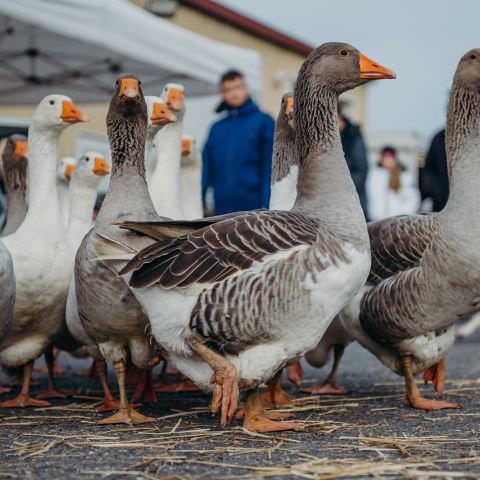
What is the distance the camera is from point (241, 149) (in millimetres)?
8664

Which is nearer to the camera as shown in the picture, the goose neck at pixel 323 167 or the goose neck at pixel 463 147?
the goose neck at pixel 323 167

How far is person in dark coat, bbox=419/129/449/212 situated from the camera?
369 inches

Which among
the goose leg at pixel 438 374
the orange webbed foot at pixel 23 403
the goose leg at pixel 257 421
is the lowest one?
the orange webbed foot at pixel 23 403

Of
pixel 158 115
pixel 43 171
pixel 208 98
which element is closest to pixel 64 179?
pixel 43 171

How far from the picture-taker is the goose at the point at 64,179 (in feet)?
26.3

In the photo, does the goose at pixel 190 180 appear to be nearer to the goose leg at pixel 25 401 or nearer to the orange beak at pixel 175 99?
the orange beak at pixel 175 99

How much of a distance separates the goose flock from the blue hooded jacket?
182cm

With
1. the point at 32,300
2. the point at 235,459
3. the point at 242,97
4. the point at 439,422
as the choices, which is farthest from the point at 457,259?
the point at 242,97

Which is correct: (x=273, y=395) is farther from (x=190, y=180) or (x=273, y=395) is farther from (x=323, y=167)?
(x=190, y=180)

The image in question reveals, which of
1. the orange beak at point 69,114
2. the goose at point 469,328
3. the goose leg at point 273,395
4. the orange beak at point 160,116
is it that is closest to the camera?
the goose leg at point 273,395

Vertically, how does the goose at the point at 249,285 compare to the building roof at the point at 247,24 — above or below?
below

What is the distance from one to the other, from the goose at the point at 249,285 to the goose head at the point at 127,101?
918mm

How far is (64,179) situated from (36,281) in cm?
254

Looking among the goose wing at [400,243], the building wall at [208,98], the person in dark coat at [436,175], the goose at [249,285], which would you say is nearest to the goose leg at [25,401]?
the goose at [249,285]
